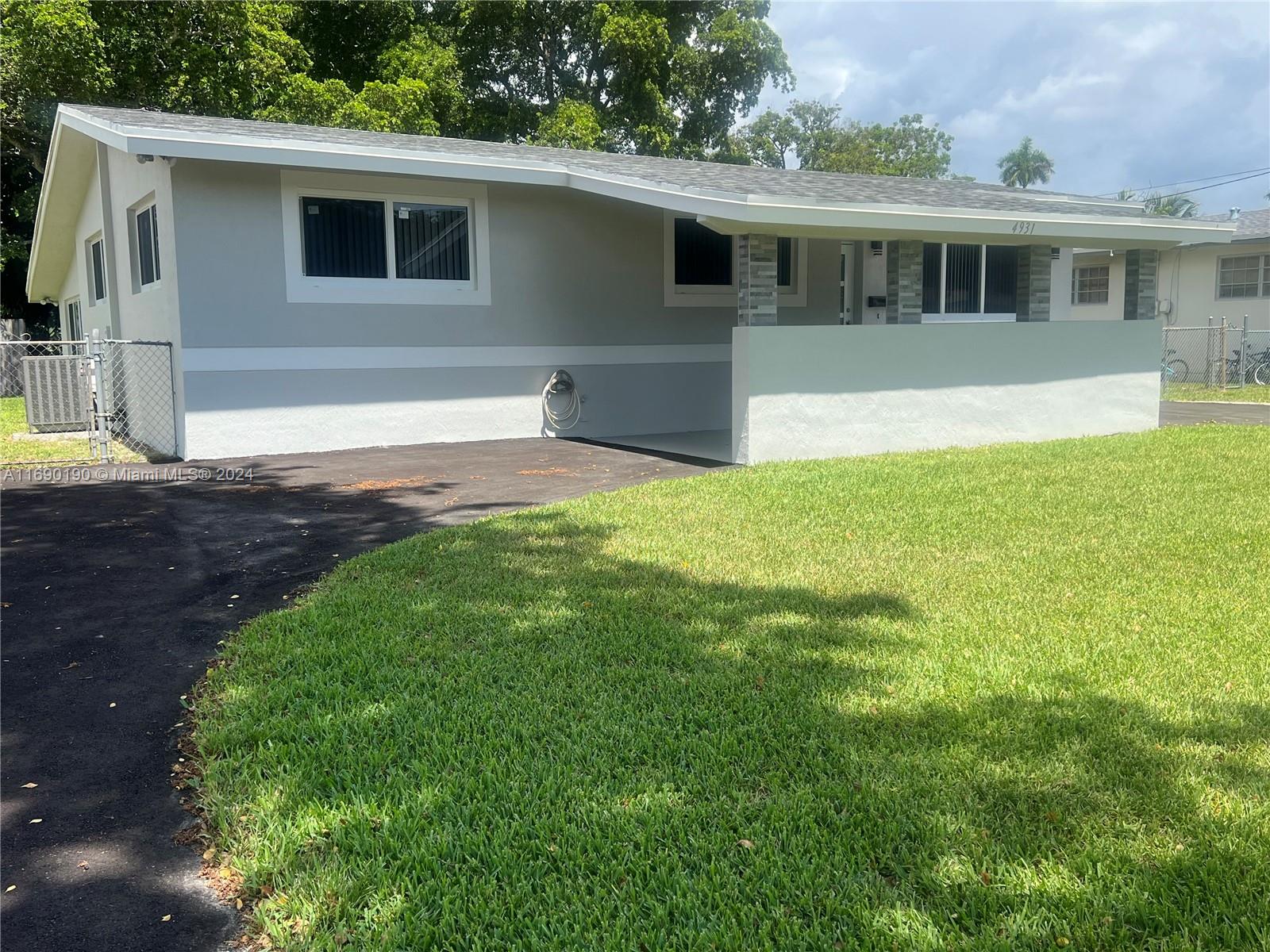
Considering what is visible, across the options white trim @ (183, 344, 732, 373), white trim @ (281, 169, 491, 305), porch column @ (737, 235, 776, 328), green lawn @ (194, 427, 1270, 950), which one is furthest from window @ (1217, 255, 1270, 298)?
green lawn @ (194, 427, 1270, 950)

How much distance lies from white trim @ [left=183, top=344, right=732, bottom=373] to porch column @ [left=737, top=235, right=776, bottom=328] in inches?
143

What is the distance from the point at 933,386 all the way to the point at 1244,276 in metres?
18.9

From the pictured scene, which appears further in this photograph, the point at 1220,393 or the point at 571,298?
the point at 1220,393

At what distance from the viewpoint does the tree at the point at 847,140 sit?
53625 millimetres

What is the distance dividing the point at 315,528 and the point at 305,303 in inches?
194

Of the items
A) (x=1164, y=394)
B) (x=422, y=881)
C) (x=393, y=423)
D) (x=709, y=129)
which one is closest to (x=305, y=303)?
(x=393, y=423)

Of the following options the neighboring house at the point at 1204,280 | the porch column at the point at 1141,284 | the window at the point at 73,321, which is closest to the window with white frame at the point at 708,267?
the porch column at the point at 1141,284

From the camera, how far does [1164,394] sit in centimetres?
2239

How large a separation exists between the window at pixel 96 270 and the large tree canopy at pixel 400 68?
6.94m

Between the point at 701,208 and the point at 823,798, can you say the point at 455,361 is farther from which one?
the point at 823,798

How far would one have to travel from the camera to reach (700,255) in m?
14.9

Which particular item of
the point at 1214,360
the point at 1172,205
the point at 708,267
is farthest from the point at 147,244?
the point at 1172,205

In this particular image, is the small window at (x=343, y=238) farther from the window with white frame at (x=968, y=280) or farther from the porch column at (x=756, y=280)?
the window with white frame at (x=968, y=280)

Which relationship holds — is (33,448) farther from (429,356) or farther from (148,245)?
(429,356)
